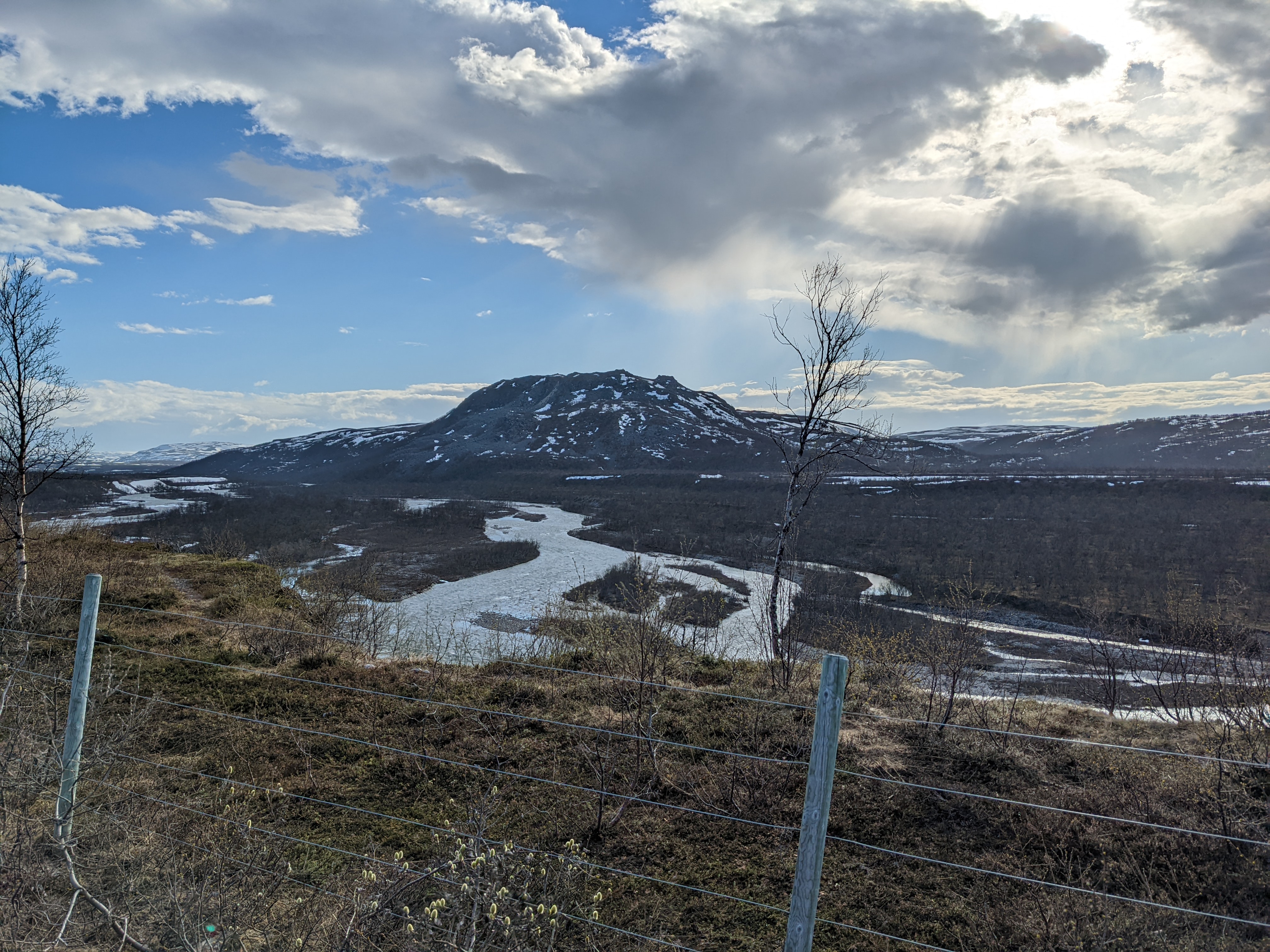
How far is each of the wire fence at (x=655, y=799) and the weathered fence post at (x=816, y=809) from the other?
0.29 meters

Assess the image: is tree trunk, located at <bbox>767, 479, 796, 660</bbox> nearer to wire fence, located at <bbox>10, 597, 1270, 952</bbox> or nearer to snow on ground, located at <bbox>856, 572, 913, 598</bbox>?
wire fence, located at <bbox>10, 597, 1270, 952</bbox>

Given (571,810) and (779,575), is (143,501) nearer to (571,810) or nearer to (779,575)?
(779,575)

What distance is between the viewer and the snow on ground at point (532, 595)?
22.9 meters

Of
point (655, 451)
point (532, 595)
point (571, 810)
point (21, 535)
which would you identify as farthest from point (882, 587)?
point (655, 451)

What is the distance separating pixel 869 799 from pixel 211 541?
46.1 meters

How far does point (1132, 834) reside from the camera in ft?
18.2

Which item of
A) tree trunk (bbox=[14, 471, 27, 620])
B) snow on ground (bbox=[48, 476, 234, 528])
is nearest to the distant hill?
snow on ground (bbox=[48, 476, 234, 528])

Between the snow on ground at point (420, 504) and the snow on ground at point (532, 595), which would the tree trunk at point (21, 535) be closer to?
the snow on ground at point (532, 595)

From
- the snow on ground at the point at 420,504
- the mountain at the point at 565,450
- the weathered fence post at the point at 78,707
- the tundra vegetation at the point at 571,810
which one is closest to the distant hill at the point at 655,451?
the mountain at the point at 565,450

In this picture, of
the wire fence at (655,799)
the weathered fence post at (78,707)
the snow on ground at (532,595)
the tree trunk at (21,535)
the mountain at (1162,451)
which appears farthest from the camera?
the mountain at (1162,451)

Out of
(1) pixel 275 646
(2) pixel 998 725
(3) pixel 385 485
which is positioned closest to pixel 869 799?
(2) pixel 998 725

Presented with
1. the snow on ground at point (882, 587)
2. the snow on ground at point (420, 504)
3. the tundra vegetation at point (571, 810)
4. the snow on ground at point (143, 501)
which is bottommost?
the snow on ground at point (882, 587)

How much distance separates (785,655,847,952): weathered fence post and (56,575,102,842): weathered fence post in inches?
174

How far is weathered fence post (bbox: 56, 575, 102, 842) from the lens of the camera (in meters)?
4.12
